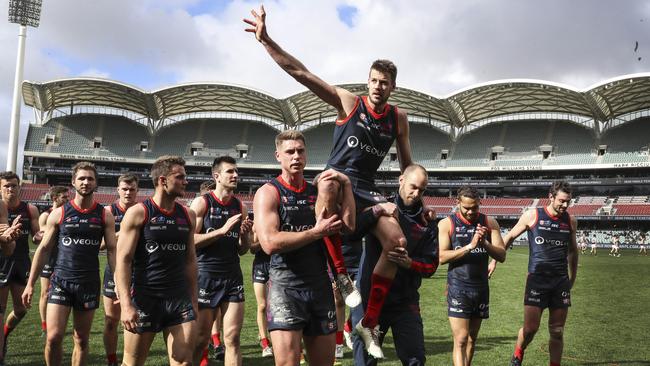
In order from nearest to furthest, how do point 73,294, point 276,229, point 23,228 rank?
point 276,229 → point 73,294 → point 23,228

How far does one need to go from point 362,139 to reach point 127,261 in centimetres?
247

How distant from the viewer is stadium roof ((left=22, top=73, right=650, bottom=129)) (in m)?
50.9

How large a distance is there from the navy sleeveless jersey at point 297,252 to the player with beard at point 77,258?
310 cm

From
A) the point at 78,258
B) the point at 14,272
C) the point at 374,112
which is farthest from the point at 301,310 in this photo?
the point at 14,272

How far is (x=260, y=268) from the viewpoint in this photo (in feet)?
28.9

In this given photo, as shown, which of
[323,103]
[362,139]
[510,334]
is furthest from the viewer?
[323,103]

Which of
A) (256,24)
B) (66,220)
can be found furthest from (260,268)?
(256,24)

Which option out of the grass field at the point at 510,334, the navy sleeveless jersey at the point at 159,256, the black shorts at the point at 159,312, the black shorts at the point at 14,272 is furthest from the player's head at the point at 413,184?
the black shorts at the point at 14,272

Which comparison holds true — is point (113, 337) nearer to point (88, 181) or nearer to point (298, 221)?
point (88, 181)

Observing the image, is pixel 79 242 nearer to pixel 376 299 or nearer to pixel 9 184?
pixel 9 184

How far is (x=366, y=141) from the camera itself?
490 centimetres

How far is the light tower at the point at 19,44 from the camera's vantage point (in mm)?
46562

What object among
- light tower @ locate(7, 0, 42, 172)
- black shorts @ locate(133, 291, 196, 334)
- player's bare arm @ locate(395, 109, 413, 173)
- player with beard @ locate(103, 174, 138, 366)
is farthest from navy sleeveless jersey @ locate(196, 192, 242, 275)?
light tower @ locate(7, 0, 42, 172)

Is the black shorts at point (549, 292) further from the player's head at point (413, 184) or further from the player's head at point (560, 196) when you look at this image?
the player's head at point (413, 184)
